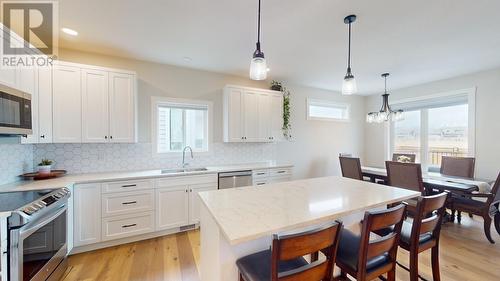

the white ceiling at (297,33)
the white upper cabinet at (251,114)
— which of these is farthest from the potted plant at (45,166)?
the white upper cabinet at (251,114)

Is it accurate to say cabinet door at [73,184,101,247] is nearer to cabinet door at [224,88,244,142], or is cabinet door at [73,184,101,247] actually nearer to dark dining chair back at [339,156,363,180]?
cabinet door at [224,88,244,142]

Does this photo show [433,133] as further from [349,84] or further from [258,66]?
[258,66]

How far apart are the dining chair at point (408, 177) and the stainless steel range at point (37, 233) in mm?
4113

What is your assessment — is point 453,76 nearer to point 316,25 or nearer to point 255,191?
point 316,25

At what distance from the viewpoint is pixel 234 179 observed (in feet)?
10.9

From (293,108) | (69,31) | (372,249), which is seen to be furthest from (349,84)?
(69,31)

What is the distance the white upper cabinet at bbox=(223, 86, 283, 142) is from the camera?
3.62 metres

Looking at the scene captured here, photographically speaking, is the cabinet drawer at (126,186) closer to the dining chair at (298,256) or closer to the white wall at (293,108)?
the white wall at (293,108)

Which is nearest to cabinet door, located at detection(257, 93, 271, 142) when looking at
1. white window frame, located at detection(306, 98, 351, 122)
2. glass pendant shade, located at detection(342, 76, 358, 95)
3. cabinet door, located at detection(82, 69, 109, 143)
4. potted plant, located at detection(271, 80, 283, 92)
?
potted plant, located at detection(271, 80, 283, 92)

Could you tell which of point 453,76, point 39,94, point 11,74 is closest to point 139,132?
point 39,94

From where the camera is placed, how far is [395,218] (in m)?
1.31

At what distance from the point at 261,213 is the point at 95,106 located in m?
2.76

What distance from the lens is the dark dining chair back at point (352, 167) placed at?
11.9 feet

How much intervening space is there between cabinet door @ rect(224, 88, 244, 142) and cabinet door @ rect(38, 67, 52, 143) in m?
2.36
